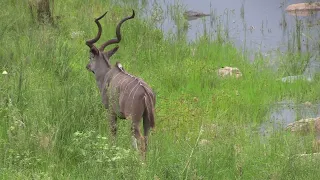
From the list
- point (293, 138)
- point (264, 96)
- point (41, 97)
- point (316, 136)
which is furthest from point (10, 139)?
point (264, 96)

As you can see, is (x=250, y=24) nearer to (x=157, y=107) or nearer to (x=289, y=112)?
(x=289, y=112)

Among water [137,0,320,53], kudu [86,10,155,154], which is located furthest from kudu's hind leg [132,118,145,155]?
water [137,0,320,53]

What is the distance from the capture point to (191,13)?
16.6 meters

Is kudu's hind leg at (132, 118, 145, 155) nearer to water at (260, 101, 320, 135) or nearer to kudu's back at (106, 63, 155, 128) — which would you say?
kudu's back at (106, 63, 155, 128)

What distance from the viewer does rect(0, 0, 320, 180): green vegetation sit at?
22.3 feet

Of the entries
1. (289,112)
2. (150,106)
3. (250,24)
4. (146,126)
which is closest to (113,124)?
(146,126)

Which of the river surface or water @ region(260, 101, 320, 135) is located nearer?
water @ region(260, 101, 320, 135)

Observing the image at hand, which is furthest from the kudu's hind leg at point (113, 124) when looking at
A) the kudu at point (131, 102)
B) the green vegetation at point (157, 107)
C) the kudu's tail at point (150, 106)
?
the kudu's tail at point (150, 106)

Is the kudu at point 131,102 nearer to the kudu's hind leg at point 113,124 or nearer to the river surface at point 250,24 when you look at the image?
the kudu's hind leg at point 113,124

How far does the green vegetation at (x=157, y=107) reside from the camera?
6.79 metres

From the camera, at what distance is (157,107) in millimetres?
9953

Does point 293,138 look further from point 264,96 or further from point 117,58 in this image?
point 117,58

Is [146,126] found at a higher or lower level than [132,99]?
lower

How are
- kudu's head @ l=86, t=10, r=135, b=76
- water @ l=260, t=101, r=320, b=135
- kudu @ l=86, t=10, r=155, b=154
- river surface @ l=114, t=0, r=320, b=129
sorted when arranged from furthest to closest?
river surface @ l=114, t=0, r=320, b=129, water @ l=260, t=101, r=320, b=135, kudu's head @ l=86, t=10, r=135, b=76, kudu @ l=86, t=10, r=155, b=154
